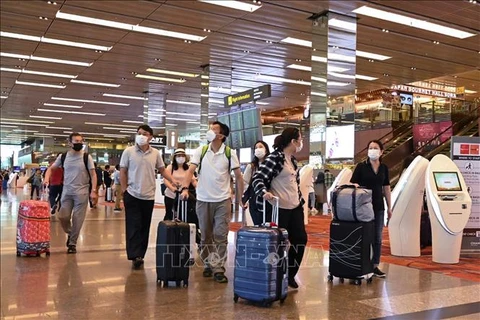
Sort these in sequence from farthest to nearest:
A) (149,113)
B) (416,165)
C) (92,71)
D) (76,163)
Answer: (149,113) → (92,71) → (416,165) → (76,163)

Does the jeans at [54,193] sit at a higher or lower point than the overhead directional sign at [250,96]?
lower

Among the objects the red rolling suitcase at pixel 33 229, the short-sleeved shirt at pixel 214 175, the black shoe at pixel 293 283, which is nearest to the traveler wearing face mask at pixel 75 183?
the red rolling suitcase at pixel 33 229

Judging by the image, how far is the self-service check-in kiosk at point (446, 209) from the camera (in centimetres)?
639

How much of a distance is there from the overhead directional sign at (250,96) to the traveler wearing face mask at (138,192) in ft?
21.6

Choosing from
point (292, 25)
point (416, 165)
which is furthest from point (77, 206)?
point (292, 25)

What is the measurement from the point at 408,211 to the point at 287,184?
3.01m

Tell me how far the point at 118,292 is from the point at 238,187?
1.48 meters

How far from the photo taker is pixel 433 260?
6.57m

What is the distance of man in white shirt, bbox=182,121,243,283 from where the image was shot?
191 inches

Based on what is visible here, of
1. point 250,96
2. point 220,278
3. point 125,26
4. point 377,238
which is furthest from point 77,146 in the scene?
point 250,96

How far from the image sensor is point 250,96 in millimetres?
12414

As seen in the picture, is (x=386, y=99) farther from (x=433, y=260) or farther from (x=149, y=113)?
(x=433, y=260)

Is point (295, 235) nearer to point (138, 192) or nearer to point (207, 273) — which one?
point (207, 273)

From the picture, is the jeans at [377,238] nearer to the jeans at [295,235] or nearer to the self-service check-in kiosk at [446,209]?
the jeans at [295,235]
